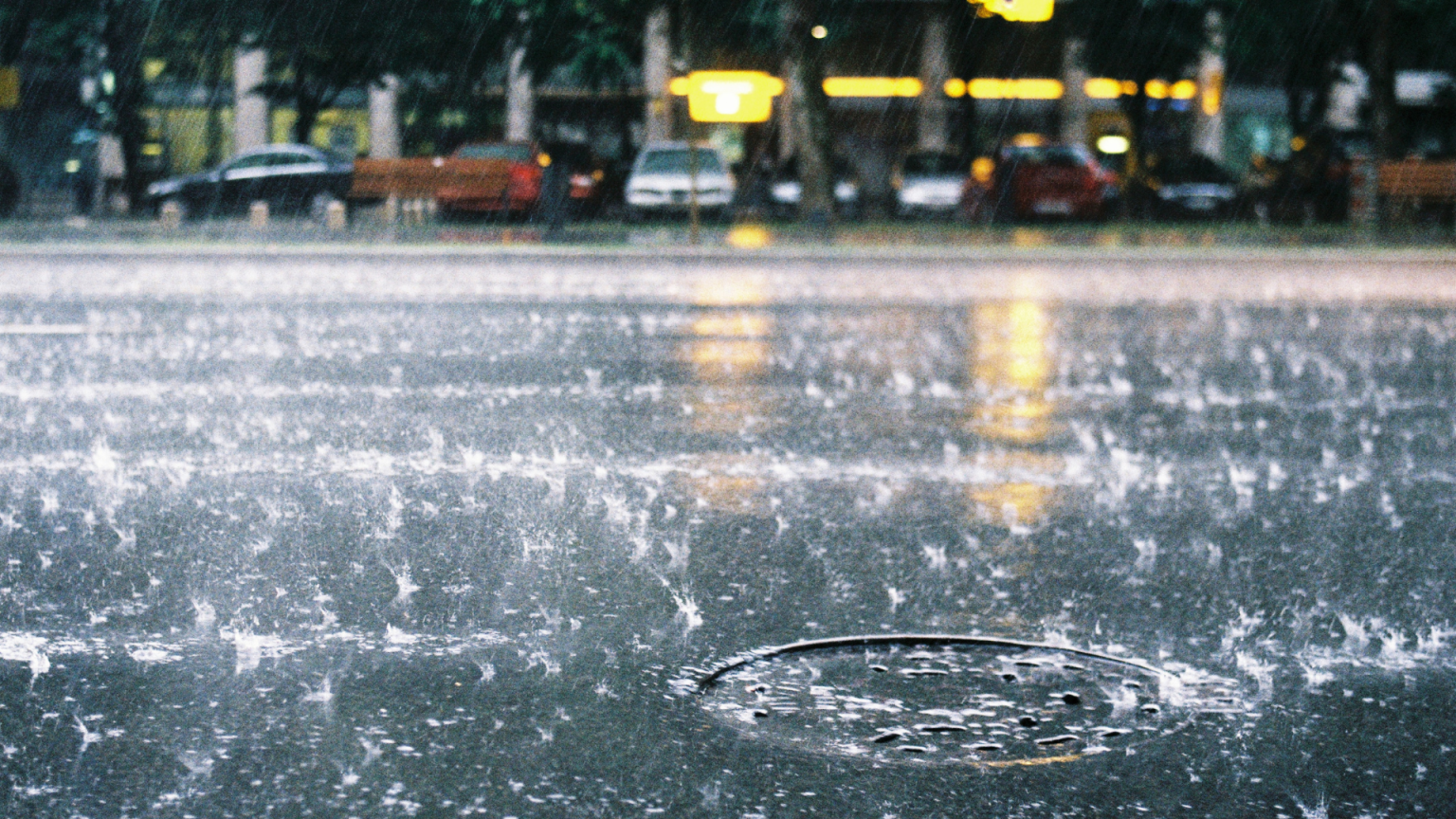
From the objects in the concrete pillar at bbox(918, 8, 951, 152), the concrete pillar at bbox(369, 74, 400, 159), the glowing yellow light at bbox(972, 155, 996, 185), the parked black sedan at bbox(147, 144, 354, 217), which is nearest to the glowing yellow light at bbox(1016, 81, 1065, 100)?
the concrete pillar at bbox(918, 8, 951, 152)

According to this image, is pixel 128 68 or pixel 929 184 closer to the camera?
pixel 929 184

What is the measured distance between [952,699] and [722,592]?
1153mm

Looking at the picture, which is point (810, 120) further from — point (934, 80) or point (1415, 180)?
point (934, 80)

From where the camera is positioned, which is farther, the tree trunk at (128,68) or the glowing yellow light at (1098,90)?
the glowing yellow light at (1098,90)

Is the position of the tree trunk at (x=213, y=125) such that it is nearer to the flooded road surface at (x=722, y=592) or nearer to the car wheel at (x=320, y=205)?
the car wheel at (x=320, y=205)

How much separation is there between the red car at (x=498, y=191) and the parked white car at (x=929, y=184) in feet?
23.5

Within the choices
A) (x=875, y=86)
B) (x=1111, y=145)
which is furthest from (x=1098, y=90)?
(x=875, y=86)

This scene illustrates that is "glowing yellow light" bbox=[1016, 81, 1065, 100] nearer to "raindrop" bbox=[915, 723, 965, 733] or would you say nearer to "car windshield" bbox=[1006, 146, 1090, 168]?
"car windshield" bbox=[1006, 146, 1090, 168]

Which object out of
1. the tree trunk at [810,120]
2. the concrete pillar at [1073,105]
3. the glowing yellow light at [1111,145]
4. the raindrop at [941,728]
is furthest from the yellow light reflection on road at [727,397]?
the glowing yellow light at [1111,145]

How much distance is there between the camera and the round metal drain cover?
3.90m

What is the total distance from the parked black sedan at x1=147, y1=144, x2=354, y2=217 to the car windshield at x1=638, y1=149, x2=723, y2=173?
5600mm

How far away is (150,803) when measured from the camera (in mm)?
3486

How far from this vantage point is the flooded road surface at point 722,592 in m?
3.71

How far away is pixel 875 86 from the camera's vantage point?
160 ft
